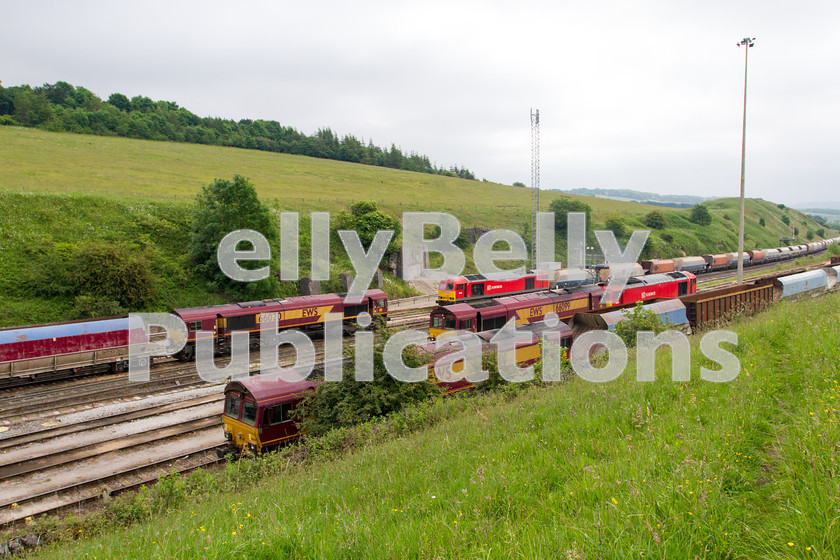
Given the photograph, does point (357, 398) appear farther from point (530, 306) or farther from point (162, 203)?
point (162, 203)

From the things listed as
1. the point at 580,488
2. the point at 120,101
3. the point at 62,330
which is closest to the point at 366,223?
the point at 62,330

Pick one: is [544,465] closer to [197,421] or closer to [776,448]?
[776,448]

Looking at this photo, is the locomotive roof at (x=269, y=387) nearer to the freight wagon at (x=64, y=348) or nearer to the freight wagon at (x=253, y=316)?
the freight wagon at (x=253, y=316)

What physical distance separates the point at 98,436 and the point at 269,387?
274 inches

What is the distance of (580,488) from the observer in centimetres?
511

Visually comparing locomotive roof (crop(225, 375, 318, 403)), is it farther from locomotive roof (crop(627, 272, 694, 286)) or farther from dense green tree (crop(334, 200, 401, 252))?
dense green tree (crop(334, 200, 401, 252))

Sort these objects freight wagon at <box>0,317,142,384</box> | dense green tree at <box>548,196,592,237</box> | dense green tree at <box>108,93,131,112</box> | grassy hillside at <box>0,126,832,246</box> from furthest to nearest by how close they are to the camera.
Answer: dense green tree at <box>108,93,131,112</box> → dense green tree at <box>548,196,592,237</box> → grassy hillside at <box>0,126,832,246</box> → freight wagon at <box>0,317,142,384</box>

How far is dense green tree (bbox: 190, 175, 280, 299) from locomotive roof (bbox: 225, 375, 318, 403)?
20061mm

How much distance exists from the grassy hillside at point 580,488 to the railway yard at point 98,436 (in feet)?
16.8

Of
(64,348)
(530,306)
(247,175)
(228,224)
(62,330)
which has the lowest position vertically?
(64,348)

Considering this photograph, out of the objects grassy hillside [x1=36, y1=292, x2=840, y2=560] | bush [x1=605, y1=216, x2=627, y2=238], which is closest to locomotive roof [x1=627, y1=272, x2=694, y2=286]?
grassy hillside [x1=36, y1=292, x2=840, y2=560]

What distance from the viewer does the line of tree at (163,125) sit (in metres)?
71.9

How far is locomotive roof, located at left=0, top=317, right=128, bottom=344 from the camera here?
63.9 feet

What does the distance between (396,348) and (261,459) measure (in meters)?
4.19
